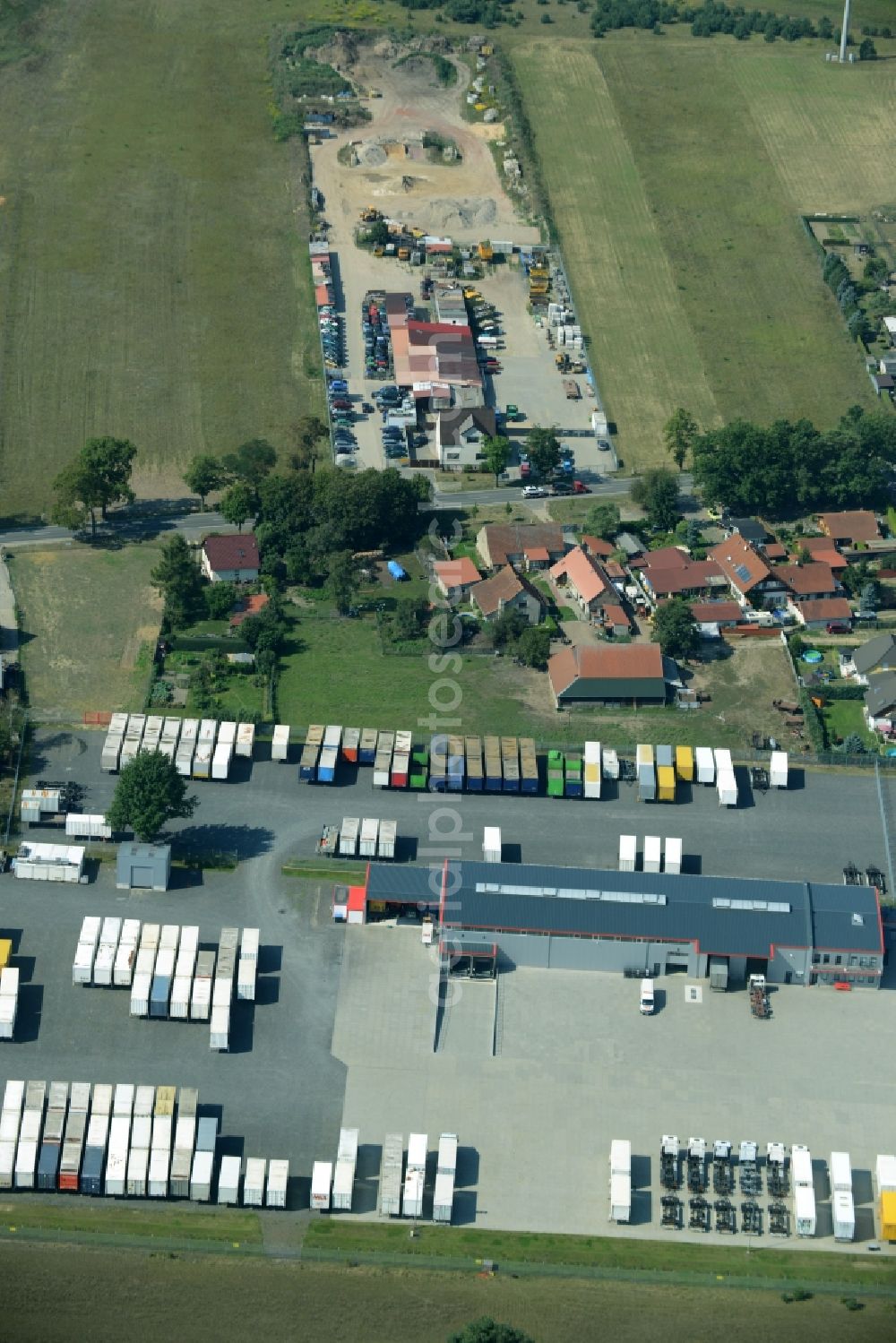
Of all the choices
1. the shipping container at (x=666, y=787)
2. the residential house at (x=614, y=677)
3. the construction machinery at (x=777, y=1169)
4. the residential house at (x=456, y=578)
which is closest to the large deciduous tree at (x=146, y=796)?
the residential house at (x=614, y=677)

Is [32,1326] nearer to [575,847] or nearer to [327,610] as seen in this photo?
[575,847]

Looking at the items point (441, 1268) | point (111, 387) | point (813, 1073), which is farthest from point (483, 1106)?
point (111, 387)

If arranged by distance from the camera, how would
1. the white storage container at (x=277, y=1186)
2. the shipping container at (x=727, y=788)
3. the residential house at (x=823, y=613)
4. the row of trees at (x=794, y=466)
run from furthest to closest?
1. the row of trees at (x=794, y=466)
2. the residential house at (x=823, y=613)
3. the shipping container at (x=727, y=788)
4. the white storage container at (x=277, y=1186)

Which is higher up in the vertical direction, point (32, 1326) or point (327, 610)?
point (327, 610)

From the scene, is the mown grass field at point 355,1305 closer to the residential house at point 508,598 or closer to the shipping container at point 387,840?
the shipping container at point 387,840

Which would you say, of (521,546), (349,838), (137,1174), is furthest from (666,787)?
(137,1174)
